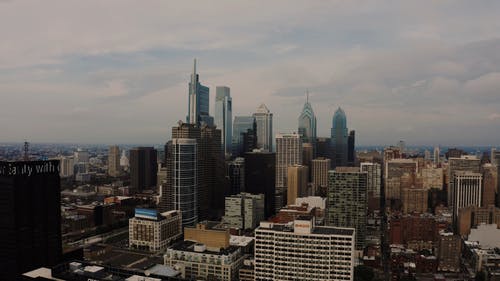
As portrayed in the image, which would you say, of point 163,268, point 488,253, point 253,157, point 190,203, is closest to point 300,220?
point 163,268

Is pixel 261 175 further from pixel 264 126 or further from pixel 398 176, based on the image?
pixel 264 126

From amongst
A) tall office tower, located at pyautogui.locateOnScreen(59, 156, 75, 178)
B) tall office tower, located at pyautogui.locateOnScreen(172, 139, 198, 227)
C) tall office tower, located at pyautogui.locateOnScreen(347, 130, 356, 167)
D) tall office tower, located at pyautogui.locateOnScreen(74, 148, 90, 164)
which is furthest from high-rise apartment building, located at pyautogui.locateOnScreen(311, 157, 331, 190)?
tall office tower, located at pyautogui.locateOnScreen(59, 156, 75, 178)

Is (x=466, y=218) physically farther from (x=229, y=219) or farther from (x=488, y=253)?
(x=229, y=219)

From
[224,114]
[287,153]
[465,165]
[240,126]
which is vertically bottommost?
[465,165]

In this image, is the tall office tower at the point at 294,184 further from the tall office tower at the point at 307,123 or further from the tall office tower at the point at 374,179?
the tall office tower at the point at 307,123

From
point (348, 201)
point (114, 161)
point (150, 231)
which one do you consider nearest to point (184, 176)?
point (150, 231)

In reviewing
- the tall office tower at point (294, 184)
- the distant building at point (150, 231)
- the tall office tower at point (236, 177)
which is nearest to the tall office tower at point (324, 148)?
the tall office tower at point (294, 184)
